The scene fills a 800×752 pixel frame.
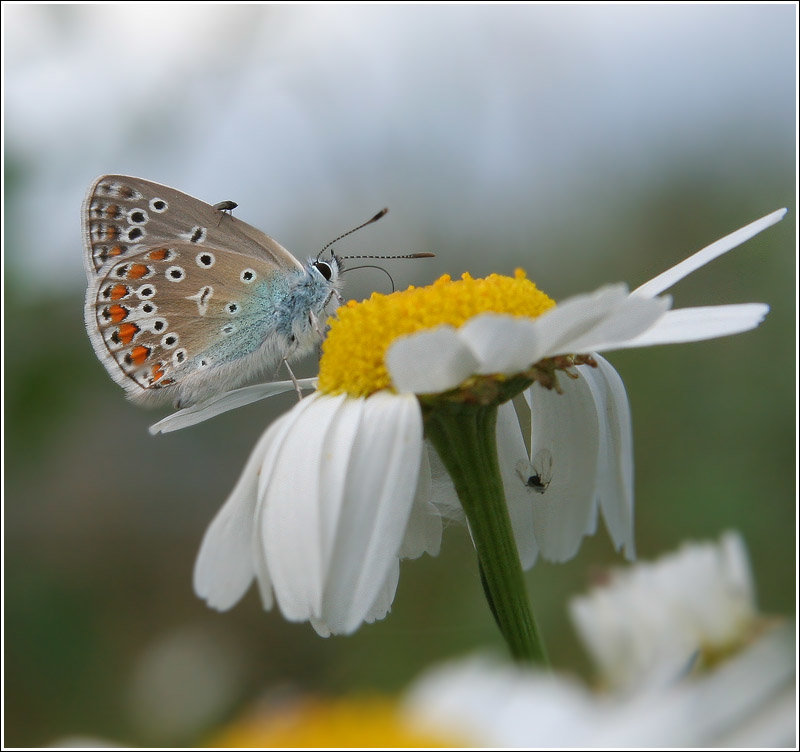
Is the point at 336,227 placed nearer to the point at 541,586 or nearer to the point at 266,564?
the point at 541,586

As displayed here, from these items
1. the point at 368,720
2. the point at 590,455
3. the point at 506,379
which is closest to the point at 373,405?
the point at 506,379

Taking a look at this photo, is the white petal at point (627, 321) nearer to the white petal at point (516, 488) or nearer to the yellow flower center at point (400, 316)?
the yellow flower center at point (400, 316)

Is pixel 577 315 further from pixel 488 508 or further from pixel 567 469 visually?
pixel 567 469

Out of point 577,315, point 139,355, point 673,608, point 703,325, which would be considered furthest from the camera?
point 139,355

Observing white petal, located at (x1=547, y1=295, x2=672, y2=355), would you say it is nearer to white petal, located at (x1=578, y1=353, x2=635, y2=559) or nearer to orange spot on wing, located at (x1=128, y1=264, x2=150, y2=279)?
white petal, located at (x1=578, y1=353, x2=635, y2=559)

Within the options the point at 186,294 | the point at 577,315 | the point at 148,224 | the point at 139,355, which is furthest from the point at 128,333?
the point at 577,315
